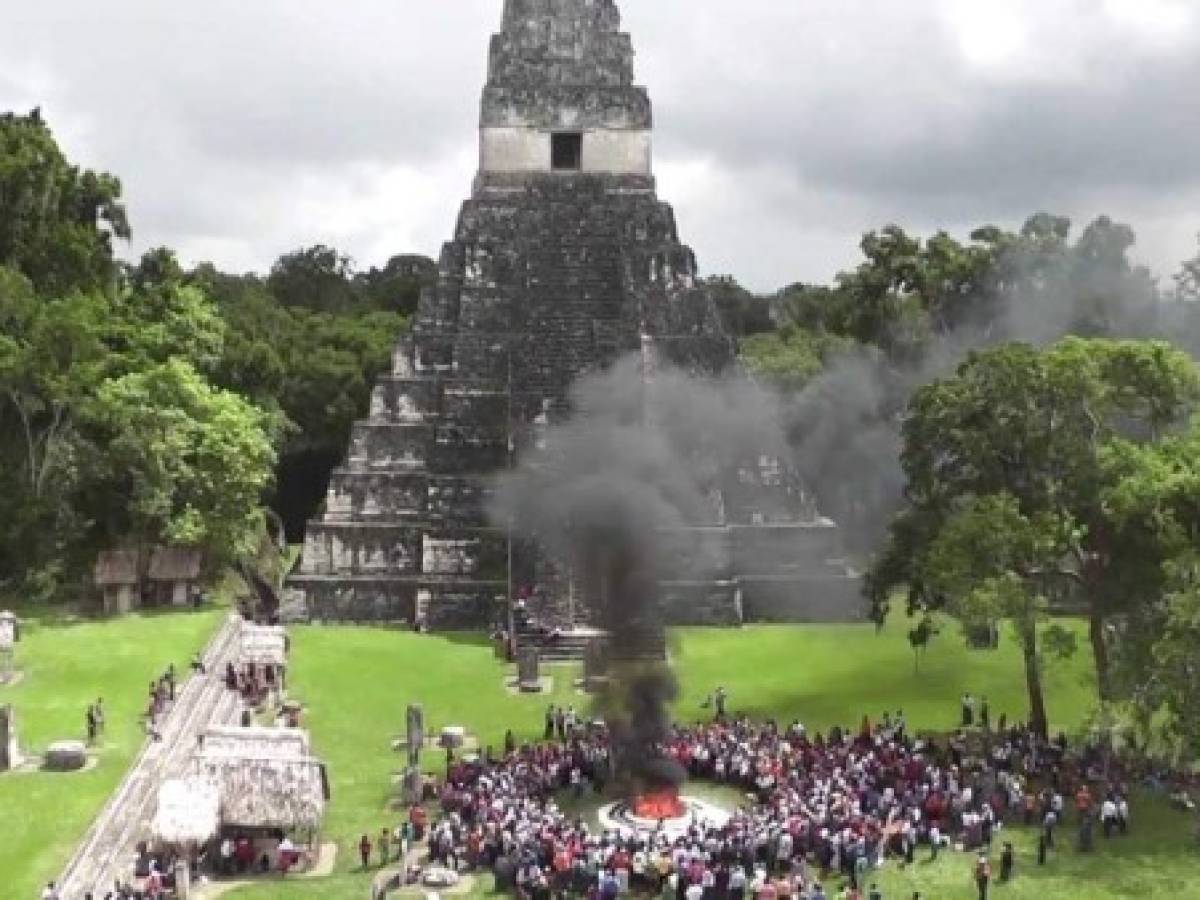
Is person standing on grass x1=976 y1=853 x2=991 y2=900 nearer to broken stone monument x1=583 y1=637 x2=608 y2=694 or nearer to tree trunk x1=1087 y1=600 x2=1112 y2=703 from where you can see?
tree trunk x1=1087 y1=600 x2=1112 y2=703

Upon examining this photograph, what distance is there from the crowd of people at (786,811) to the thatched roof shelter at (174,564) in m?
17.9

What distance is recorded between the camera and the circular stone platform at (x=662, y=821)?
26328 mm

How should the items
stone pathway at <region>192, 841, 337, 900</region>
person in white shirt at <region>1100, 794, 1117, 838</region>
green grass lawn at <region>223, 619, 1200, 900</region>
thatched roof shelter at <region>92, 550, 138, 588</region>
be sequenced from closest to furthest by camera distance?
stone pathway at <region>192, 841, 337, 900</region>
green grass lawn at <region>223, 619, 1200, 900</region>
person in white shirt at <region>1100, 794, 1117, 838</region>
thatched roof shelter at <region>92, 550, 138, 588</region>

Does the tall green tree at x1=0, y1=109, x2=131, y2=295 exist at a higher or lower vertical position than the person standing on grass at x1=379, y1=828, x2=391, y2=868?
higher

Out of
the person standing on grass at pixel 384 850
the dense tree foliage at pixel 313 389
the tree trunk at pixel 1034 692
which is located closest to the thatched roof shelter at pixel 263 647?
the person standing on grass at pixel 384 850

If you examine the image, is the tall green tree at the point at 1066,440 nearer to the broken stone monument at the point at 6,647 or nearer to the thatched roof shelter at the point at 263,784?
the thatched roof shelter at the point at 263,784

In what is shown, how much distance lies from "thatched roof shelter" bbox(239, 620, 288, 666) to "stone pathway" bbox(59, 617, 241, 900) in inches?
38.0

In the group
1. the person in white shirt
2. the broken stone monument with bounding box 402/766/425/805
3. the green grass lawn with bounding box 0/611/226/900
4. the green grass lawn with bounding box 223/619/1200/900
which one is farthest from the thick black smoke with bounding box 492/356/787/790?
the green grass lawn with bounding box 0/611/226/900

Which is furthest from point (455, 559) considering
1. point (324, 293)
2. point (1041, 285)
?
A: point (324, 293)

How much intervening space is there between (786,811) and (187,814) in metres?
10.0

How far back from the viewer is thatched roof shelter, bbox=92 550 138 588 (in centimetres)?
4369

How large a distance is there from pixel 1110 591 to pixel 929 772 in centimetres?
578

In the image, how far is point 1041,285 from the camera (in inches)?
2234

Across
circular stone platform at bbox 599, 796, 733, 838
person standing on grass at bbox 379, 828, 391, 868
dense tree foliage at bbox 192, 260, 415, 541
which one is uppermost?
dense tree foliage at bbox 192, 260, 415, 541
